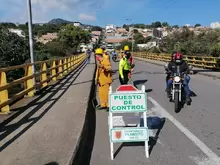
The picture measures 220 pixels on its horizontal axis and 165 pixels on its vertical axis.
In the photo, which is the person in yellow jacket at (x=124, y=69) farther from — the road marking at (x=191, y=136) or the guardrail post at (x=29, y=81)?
the guardrail post at (x=29, y=81)

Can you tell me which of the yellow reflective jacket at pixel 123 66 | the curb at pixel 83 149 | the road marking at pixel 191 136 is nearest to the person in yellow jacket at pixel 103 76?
the road marking at pixel 191 136

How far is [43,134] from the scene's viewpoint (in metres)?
5.80

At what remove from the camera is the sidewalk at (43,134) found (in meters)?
4.58

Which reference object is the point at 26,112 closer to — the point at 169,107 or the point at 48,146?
the point at 48,146

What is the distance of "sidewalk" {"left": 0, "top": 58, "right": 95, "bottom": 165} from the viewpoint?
458cm

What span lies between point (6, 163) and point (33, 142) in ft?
3.20

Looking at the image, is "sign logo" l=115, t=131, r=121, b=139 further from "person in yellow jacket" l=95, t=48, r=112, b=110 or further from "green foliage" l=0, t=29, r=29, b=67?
"green foliage" l=0, t=29, r=29, b=67

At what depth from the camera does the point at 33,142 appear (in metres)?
5.30

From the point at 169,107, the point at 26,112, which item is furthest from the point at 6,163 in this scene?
the point at 169,107

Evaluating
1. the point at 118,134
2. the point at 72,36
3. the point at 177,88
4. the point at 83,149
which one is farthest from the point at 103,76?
the point at 72,36

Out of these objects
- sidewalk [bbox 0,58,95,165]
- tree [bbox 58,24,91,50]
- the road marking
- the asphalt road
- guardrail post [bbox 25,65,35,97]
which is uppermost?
tree [bbox 58,24,91,50]

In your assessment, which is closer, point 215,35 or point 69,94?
point 69,94

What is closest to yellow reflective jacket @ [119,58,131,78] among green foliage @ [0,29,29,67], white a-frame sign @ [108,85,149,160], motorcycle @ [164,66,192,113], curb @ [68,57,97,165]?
motorcycle @ [164,66,192,113]

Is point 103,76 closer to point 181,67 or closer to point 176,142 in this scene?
point 181,67
